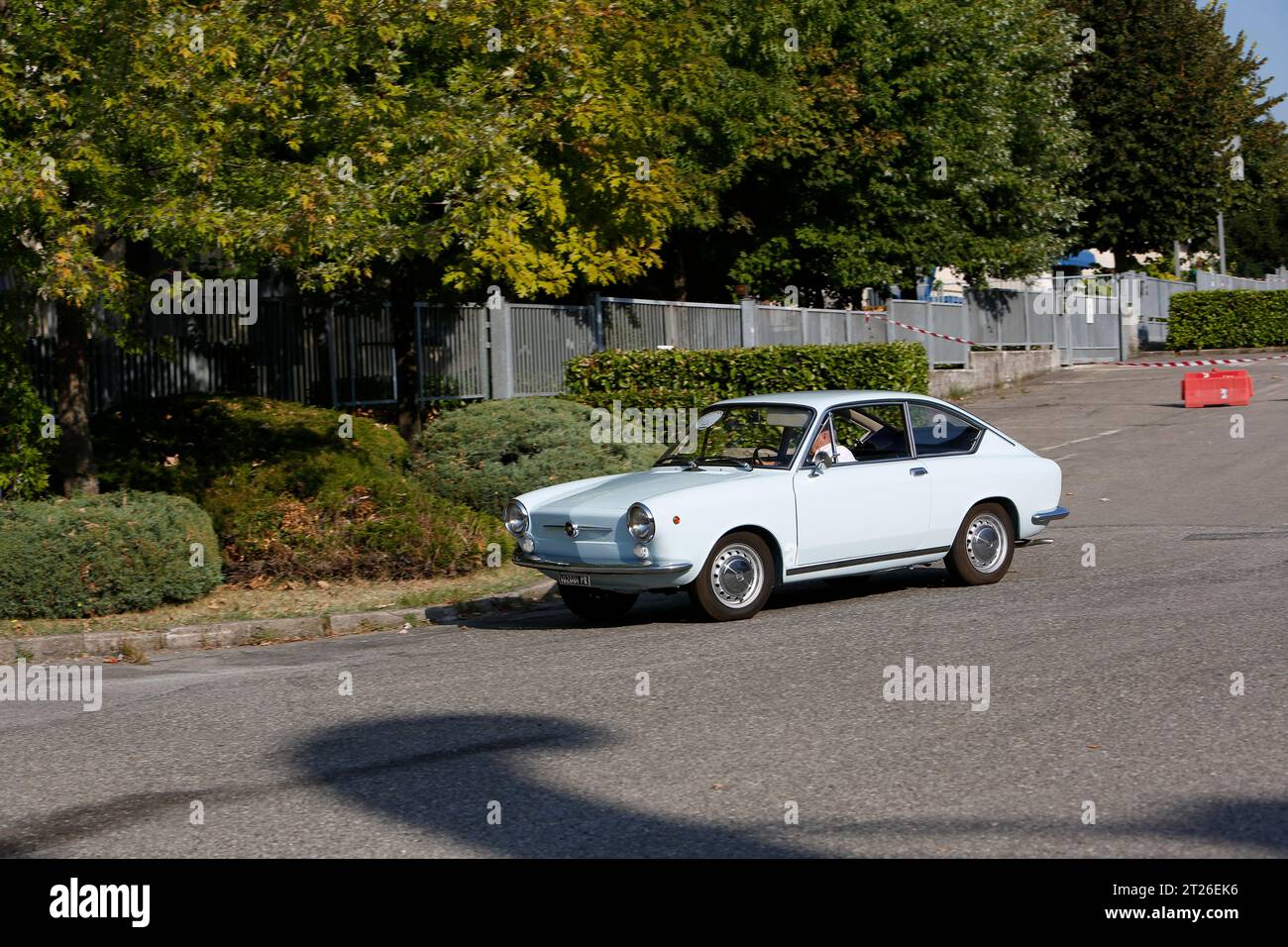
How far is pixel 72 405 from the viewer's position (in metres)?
13.9

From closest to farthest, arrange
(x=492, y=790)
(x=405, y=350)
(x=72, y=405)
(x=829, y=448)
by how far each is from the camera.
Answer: (x=492, y=790), (x=829, y=448), (x=72, y=405), (x=405, y=350)

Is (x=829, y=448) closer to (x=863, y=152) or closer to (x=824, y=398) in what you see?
(x=824, y=398)

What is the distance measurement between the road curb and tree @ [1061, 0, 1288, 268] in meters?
36.5

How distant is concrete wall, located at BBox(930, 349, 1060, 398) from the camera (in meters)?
30.8

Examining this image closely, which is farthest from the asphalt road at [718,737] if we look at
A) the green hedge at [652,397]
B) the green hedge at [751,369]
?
the green hedge at [751,369]

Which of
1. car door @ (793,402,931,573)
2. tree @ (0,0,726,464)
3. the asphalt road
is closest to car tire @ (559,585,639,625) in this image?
the asphalt road

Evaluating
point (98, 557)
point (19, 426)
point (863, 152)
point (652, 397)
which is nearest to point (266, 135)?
point (19, 426)

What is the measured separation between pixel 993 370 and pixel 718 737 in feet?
89.6

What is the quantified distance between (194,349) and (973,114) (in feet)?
63.3

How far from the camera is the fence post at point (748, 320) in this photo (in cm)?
2705

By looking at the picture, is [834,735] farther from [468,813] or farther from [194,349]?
[194,349]

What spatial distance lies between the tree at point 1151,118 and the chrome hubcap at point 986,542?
115 feet

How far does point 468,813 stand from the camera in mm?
6109

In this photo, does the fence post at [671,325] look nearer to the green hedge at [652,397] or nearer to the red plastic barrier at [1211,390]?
the green hedge at [652,397]
